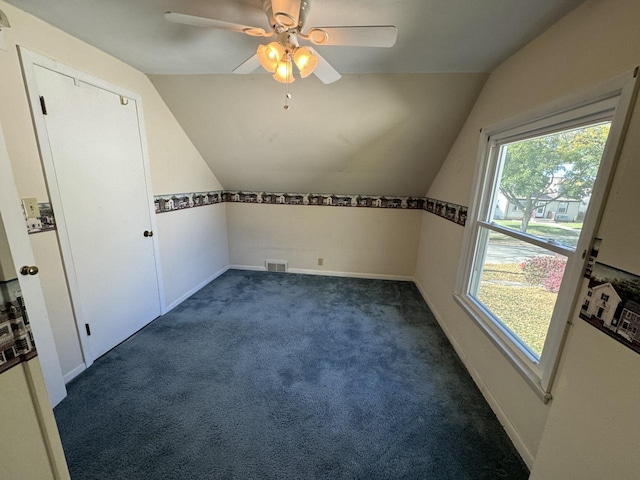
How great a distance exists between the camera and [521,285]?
62.6 inches

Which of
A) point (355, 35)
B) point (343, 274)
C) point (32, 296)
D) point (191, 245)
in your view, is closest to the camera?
point (355, 35)

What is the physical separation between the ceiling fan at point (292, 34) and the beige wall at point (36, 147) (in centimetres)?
108

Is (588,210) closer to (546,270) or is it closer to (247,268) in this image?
(546,270)

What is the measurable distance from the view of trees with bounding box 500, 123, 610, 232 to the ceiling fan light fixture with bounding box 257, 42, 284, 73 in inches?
59.3

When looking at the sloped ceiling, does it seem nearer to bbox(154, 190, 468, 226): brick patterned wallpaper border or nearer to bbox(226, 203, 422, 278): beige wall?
bbox(154, 190, 468, 226): brick patterned wallpaper border

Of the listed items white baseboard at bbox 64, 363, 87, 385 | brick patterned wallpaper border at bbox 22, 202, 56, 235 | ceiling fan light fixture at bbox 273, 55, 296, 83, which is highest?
ceiling fan light fixture at bbox 273, 55, 296, 83

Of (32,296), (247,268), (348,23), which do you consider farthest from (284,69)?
(247,268)

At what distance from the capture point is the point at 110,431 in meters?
1.42

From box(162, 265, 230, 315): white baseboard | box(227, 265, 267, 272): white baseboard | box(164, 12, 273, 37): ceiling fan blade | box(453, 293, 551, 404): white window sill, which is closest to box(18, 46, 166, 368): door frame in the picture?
box(162, 265, 230, 315): white baseboard

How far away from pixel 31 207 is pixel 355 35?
2.03 meters

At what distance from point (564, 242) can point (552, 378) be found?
25.8 inches

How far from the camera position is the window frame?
3.11 ft

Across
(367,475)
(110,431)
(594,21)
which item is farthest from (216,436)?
(594,21)

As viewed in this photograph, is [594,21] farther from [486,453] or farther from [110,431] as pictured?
[110,431]
